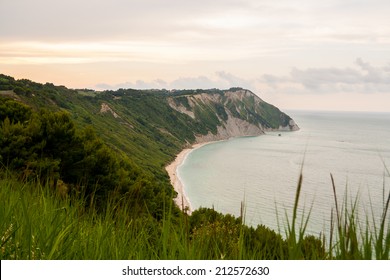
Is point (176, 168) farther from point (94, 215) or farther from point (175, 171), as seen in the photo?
point (94, 215)

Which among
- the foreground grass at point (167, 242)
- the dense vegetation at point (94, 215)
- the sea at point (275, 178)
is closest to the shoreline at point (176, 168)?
the sea at point (275, 178)

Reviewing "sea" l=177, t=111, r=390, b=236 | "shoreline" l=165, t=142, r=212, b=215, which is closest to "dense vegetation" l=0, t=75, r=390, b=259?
"sea" l=177, t=111, r=390, b=236

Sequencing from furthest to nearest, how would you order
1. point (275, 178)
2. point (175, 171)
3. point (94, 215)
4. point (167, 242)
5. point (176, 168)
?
point (176, 168), point (175, 171), point (275, 178), point (94, 215), point (167, 242)

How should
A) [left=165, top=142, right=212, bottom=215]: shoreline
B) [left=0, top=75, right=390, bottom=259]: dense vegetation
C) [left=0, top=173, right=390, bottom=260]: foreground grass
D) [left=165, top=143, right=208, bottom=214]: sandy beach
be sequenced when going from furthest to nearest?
[left=165, top=143, right=208, bottom=214]: sandy beach
[left=165, top=142, right=212, bottom=215]: shoreline
[left=0, top=75, right=390, bottom=259]: dense vegetation
[left=0, top=173, right=390, bottom=260]: foreground grass

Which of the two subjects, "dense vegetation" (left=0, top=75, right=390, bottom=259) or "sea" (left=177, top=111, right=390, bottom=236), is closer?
"dense vegetation" (left=0, top=75, right=390, bottom=259)

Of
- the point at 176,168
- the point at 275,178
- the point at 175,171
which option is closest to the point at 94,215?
the point at 275,178

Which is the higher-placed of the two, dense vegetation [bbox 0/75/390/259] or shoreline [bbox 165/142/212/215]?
dense vegetation [bbox 0/75/390/259]

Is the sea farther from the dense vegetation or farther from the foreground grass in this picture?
the foreground grass

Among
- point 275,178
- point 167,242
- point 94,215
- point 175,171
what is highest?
point 167,242
